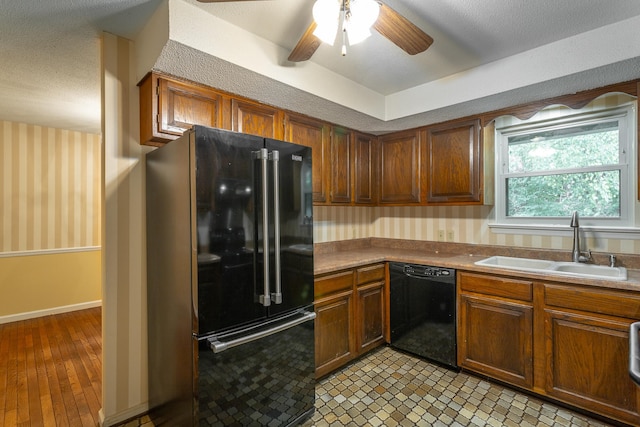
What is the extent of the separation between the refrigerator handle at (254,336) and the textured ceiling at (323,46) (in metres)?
1.55

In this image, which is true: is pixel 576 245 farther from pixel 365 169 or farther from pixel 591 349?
pixel 365 169

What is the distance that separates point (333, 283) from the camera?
2.46 meters

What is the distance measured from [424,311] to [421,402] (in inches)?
28.3

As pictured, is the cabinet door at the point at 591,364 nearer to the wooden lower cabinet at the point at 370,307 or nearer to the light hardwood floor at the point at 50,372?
the wooden lower cabinet at the point at 370,307

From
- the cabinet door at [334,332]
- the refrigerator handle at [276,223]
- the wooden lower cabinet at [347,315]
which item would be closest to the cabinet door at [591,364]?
the wooden lower cabinet at [347,315]

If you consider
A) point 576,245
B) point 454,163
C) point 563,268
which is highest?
point 454,163

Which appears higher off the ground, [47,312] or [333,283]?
[333,283]

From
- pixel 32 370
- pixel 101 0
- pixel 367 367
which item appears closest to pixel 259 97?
pixel 101 0

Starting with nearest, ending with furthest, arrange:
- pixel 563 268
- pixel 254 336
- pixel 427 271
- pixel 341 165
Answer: pixel 254 336 → pixel 563 268 → pixel 427 271 → pixel 341 165

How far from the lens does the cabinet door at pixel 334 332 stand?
2361 millimetres

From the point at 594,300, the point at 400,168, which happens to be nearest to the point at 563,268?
the point at 594,300

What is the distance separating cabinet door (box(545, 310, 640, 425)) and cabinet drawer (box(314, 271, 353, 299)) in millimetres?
1386

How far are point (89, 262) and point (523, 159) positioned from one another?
532cm

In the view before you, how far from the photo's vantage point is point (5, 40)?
6.42 ft
